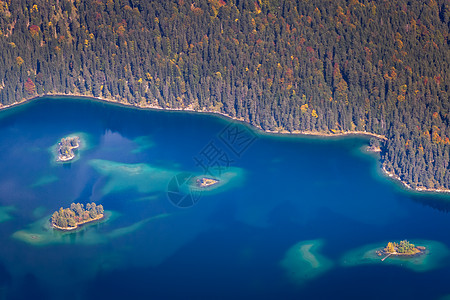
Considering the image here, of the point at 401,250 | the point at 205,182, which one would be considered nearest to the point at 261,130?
the point at 205,182

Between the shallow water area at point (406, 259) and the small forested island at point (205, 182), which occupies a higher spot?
the small forested island at point (205, 182)

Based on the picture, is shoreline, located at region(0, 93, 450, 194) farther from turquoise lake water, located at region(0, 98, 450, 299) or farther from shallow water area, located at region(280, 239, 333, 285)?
shallow water area, located at region(280, 239, 333, 285)

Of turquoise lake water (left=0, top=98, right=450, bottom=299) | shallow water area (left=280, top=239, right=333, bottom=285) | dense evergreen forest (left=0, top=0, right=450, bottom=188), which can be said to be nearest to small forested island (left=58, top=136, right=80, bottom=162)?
turquoise lake water (left=0, top=98, right=450, bottom=299)

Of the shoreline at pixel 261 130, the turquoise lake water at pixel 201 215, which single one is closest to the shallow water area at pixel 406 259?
the turquoise lake water at pixel 201 215

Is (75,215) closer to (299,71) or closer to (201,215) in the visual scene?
(201,215)

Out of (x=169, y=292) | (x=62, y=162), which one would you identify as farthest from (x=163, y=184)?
(x=169, y=292)

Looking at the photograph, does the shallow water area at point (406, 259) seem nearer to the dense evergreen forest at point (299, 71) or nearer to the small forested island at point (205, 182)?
the small forested island at point (205, 182)

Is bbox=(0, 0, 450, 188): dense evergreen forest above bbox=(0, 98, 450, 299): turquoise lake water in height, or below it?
above
